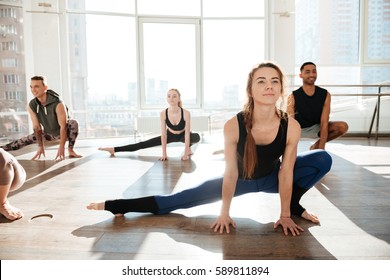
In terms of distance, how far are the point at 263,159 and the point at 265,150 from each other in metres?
0.04

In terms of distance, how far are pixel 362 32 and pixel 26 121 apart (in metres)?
5.41

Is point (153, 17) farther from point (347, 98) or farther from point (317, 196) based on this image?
point (317, 196)

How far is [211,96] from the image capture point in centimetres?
587

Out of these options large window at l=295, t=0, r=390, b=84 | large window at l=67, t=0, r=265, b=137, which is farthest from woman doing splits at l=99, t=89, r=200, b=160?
large window at l=295, t=0, r=390, b=84

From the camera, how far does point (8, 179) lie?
5.13 feet

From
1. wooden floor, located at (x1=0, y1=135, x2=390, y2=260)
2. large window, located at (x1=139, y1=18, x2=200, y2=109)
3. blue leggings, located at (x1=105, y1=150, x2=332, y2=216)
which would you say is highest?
large window, located at (x1=139, y1=18, x2=200, y2=109)

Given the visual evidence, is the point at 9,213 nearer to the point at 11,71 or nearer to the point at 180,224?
the point at 180,224

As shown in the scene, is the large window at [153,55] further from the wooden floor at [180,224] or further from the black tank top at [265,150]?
the black tank top at [265,150]

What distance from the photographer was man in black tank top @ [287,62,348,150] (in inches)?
112

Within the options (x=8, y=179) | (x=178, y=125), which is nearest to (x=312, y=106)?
(x=178, y=125)

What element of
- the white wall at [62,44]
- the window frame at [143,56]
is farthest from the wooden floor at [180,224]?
the window frame at [143,56]

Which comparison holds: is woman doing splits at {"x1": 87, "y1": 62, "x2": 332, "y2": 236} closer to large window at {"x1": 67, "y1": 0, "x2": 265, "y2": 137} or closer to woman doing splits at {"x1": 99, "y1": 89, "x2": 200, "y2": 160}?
woman doing splits at {"x1": 99, "y1": 89, "x2": 200, "y2": 160}

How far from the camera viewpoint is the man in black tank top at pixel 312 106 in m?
2.85
